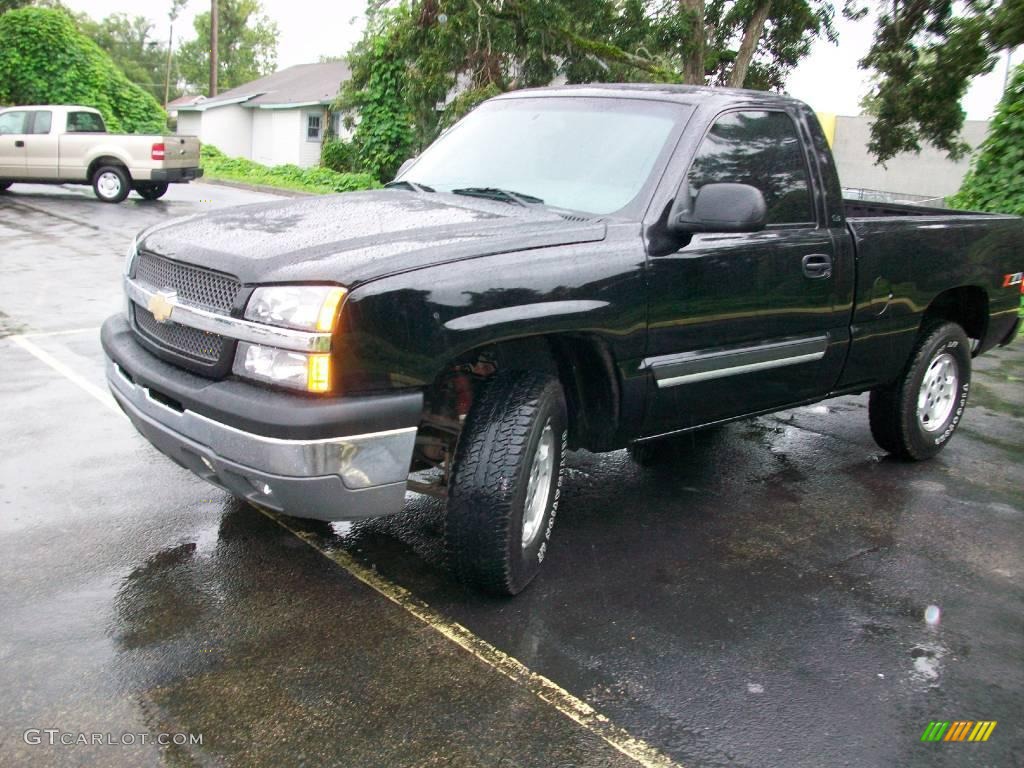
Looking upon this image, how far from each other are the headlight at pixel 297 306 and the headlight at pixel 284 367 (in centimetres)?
9

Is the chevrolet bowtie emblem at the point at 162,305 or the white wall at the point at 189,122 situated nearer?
the chevrolet bowtie emblem at the point at 162,305

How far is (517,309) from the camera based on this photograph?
356cm

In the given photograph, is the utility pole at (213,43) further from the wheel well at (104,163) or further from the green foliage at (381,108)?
the wheel well at (104,163)

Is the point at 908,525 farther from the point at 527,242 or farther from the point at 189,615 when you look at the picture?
the point at 189,615

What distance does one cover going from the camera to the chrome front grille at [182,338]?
3.49 metres

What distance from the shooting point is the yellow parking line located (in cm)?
298

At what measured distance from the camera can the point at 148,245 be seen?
4.00 m

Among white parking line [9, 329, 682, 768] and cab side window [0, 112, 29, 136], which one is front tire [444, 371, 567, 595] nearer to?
white parking line [9, 329, 682, 768]

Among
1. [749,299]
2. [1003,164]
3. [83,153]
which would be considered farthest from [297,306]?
[83,153]

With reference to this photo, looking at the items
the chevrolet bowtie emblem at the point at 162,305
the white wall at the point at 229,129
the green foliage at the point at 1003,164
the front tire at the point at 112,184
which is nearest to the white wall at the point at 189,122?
the white wall at the point at 229,129

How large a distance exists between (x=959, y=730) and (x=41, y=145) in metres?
19.8

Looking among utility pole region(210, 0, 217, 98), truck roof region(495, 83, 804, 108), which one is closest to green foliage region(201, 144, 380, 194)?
utility pole region(210, 0, 217, 98)

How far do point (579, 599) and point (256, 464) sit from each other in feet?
4.55

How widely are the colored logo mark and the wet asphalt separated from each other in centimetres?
4
